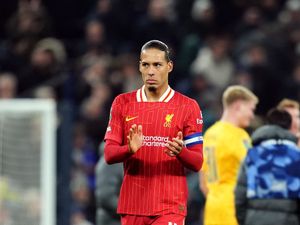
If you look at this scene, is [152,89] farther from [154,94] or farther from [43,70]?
[43,70]

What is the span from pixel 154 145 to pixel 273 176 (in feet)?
6.62

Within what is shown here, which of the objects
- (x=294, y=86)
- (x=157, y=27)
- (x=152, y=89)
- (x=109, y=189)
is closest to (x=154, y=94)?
(x=152, y=89)

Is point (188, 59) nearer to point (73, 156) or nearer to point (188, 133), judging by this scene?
point (73, 156)

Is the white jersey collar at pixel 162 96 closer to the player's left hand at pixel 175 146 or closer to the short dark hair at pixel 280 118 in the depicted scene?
the player's left hand at pixel 175 146

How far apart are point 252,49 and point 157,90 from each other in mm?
7454

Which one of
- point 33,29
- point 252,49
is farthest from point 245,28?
point 33,29

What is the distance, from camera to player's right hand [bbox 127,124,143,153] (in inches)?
258

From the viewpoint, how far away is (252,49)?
46.6 feet

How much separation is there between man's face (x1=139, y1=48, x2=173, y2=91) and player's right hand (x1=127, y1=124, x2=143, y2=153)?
0.41 m

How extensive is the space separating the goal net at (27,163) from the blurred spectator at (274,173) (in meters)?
4.06

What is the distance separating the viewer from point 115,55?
1584cm

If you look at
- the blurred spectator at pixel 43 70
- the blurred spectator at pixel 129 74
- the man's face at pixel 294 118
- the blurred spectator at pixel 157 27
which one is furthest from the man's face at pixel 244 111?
the blurred spectator at pixel 43 70

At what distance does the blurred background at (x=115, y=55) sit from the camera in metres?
13.9

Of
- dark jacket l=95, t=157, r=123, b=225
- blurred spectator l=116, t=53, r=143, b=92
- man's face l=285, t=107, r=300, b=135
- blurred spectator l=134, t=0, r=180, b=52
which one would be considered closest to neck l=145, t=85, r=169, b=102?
dark jacket l=95, t=157, r=123, b=225
